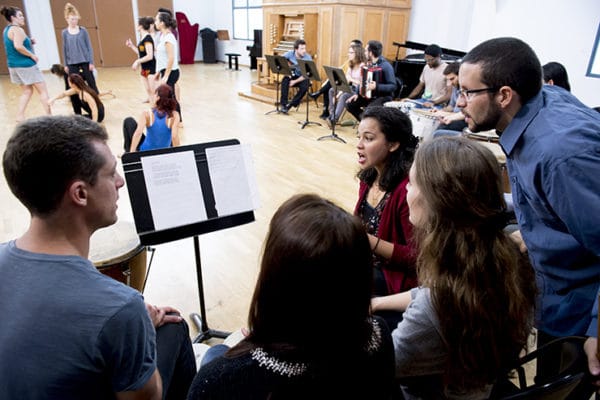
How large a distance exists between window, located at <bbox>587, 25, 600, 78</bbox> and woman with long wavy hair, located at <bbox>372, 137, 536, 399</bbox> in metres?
5.88

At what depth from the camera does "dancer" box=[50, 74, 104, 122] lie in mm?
6070

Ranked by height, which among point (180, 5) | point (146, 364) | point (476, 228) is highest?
point (180, 5)

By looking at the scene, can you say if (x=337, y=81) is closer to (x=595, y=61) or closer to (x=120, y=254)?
(x=595, y=61)

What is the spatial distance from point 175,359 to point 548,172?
4.86 feet

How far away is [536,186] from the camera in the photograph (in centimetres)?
140

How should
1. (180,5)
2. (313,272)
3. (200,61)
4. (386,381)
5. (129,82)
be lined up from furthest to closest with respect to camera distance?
1. (200,61)
2. (180,5)
3. (129,82)
4. (386,381)
5. (313,272)

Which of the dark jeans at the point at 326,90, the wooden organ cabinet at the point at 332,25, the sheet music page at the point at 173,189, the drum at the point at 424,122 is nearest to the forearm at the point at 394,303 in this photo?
the sheet music page at the point at 173,189

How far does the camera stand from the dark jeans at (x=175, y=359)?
145 centimetres

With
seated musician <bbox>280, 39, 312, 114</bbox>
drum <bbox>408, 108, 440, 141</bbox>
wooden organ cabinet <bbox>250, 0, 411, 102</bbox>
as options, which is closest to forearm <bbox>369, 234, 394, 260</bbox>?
drum <bbox>408, 108, 440, 141</bbox>

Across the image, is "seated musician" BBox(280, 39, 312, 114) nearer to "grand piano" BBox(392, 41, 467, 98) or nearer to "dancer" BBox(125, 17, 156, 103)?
"grand piano" BBox(392, 41, 467, 98)

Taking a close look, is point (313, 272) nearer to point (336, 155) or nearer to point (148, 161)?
point (148, 161)

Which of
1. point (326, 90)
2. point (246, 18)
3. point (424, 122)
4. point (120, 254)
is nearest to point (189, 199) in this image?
point (120, 254)

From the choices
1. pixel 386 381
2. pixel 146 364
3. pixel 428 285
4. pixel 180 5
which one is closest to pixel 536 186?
pixel 428 285

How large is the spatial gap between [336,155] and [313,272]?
483 centimetres
